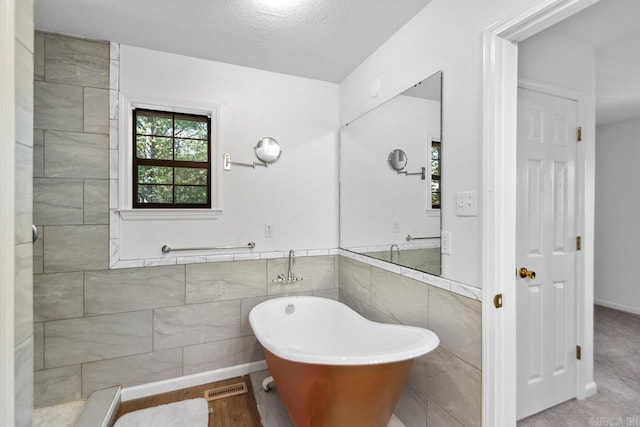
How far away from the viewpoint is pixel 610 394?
82.2 inches

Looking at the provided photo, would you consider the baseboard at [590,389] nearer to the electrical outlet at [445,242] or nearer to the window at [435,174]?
the electrical outlet at [445,242]

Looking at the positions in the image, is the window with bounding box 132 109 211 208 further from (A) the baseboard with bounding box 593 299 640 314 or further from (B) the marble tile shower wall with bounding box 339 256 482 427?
(A) the baseboard with bounding box 593 299 640 314

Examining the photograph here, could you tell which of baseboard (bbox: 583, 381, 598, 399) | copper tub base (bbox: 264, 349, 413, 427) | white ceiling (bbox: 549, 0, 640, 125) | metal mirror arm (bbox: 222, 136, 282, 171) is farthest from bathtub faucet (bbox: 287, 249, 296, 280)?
white ceiling (bbox: 549, 0, 640, 125)

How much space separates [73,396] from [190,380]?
0.74 m

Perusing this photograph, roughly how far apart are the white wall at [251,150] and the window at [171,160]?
5.5 inches

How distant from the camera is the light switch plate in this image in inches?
56.3

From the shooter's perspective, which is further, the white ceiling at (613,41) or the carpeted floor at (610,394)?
the carpeted floor at (610,394)

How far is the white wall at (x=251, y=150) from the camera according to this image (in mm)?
2229

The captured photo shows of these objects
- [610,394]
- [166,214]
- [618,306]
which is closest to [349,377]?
[166,214]

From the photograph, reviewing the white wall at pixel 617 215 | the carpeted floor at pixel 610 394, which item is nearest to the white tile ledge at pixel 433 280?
the carpeted floor at pixel 610 394

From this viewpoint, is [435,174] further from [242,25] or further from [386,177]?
[242,25]

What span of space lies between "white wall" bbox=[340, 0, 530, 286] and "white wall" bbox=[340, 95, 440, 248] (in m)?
0.12

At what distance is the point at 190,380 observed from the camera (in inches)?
90.5

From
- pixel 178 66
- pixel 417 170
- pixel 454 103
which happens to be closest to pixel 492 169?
pixel 454 103
